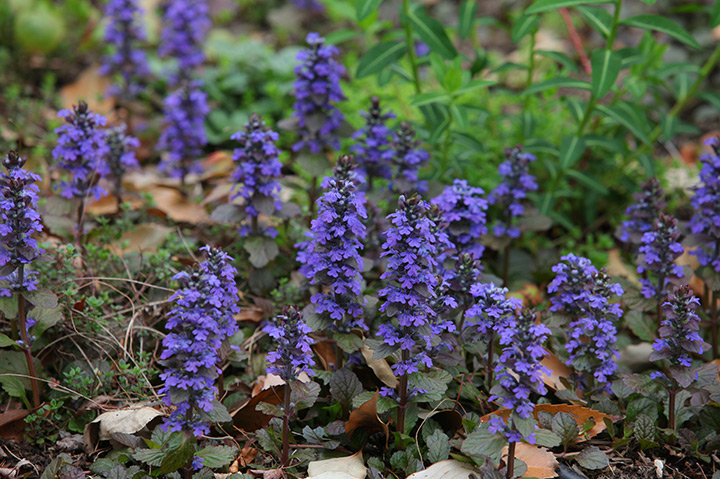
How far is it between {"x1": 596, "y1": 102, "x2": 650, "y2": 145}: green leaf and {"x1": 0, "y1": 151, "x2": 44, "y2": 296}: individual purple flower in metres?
3.78

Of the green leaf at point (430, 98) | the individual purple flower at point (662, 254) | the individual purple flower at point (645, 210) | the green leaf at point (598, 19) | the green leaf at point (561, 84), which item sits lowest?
the individual purple flower at point (662, 254)

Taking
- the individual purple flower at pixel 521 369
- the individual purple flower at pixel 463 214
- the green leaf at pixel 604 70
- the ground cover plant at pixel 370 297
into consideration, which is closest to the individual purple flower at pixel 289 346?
the ground cover plant at pixel 370 297

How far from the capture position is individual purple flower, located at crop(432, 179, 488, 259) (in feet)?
13.1

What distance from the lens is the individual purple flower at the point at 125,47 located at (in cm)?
639

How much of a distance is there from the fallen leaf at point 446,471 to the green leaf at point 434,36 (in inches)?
114

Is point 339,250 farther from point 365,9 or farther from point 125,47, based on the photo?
point 125,47

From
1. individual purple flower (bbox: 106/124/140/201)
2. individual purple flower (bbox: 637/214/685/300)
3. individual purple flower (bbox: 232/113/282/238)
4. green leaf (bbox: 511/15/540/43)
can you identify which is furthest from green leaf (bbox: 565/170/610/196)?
individual purple flower (bbox: 106/124/140/201)

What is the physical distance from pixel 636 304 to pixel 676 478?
3.60 feet

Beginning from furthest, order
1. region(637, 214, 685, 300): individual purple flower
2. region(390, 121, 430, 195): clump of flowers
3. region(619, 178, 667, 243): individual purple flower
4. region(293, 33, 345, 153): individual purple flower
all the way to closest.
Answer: region(293, 33, 345, 153): individual purple flower, region(390, 121, 430, 195): clump of flowers, region(619, 178, 667, 243): individual purple flower, region(637, 214, 685, 300): individual purple flower

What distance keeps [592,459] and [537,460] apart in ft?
0.90

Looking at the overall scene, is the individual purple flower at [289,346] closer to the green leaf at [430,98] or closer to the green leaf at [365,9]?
the green leaf at [430,98]

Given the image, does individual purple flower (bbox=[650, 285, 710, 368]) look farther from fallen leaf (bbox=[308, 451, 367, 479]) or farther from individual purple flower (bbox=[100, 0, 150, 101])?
individual purple flower (bbox=[100, 0, 150, 101])

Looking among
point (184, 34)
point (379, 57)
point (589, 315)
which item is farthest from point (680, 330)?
point (184, 34)

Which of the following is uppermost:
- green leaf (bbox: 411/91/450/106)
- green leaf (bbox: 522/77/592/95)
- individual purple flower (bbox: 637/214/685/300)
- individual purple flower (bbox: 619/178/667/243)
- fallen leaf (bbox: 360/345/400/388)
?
green leaf (bbox: 522/77/592/95)
